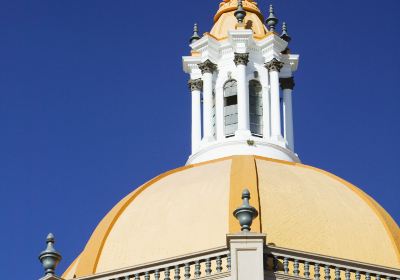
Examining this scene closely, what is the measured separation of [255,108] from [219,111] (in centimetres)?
104

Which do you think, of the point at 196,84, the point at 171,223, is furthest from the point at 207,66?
the point at 171,223

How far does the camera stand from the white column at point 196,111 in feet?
139

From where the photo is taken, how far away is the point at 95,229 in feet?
121

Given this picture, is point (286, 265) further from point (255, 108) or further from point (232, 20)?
point (232, 20)

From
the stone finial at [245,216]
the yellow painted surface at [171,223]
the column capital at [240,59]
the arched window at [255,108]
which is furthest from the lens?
the column capital at [240,59]

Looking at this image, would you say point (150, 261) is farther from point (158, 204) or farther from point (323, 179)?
point (323, 179)

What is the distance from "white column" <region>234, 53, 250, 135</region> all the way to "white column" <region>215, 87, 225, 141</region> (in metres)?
0.60

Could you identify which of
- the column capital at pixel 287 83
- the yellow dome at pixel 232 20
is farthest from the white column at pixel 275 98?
the yellow dome at pixel 232 20

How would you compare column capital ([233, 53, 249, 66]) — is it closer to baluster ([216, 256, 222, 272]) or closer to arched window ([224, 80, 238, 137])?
arched window ([224, 80, 238, 137])

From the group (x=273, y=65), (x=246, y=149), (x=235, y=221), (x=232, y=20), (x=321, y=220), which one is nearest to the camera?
(x=235, y=221)

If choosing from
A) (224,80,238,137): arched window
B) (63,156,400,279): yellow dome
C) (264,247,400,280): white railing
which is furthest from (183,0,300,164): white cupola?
(264,247,400,280): white railing

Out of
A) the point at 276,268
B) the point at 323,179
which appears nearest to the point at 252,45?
the point at 323,179

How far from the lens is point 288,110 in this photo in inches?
1693

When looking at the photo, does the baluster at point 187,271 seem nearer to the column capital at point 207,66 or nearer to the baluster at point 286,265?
the baluster at point 286,265
